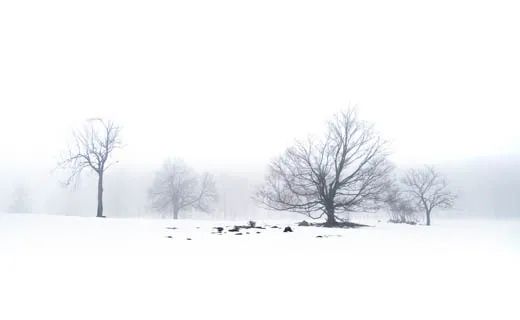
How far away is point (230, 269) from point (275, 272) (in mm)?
752

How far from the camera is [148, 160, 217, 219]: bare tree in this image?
4847 cm

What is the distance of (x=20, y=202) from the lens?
78.4m

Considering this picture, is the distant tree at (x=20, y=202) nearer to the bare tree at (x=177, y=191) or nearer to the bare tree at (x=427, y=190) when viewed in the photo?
the bare tree at (x=177, y=191)

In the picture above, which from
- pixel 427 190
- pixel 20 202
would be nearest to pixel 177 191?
pixel 427 190

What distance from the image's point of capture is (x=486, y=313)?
11.8 feet

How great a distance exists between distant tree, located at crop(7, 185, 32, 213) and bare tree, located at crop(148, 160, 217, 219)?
42.8m

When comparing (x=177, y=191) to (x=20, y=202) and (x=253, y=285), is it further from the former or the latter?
(x=20, y=202)

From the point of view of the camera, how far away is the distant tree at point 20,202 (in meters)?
77.1

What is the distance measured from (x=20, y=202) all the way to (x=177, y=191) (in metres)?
52.7

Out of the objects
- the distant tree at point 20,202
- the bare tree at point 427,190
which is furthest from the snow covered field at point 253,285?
the distant tree at point 20,202

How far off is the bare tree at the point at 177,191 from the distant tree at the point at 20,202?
42.8 metres

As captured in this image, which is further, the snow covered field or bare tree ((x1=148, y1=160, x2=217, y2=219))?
bare tree ((x1=148, y1=160, x2=217, y2=219))

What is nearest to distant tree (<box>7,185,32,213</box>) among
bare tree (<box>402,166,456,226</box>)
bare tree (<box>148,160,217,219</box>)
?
bare tree (<box>148,160,217,219</box>)

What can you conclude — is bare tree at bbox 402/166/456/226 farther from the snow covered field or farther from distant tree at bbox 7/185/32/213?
distant tree at bbox 7/185/32/213
